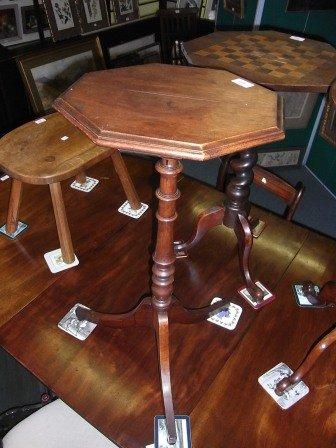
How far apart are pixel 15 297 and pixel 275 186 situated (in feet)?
4.04

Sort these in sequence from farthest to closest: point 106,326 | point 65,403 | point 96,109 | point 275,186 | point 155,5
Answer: point 155,5 → point 275,186 → point 106,326 → point 65,403 → point 96,109

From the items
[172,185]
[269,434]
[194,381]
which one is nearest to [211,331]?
[194,381]

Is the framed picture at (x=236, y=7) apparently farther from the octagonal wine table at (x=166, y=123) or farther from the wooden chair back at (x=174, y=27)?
the octagonal wine table at (x=166, y=123)

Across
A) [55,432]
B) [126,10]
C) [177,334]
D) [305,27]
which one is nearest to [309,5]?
[305,27]

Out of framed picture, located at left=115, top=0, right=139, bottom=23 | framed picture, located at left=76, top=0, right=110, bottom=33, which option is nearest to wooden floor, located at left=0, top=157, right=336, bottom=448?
framed picture, located at left=76, top=0, right=110, bottom=33

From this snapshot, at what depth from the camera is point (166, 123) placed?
786 millimetres

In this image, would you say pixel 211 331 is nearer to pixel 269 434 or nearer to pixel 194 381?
pixel 194 381

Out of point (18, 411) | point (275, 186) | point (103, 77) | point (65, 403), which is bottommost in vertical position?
point (18, 411)

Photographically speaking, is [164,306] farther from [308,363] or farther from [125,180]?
[125,180]

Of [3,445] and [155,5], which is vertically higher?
[155,5]

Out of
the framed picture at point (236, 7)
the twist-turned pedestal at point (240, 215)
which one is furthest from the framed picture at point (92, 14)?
the twist-turned pedestal at point (240, 215)

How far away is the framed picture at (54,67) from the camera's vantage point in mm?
1883

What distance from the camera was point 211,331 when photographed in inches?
52.7

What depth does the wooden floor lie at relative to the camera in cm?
110
